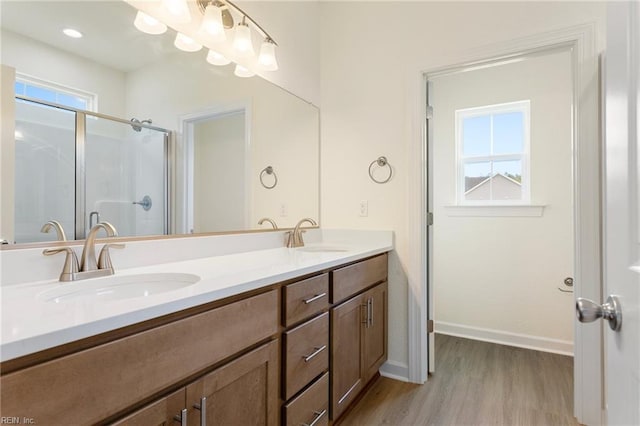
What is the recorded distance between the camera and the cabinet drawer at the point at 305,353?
1.14 meters

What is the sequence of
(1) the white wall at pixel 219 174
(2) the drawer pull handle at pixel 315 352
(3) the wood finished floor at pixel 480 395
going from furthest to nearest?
(3) the wood finished floor at pixel 480 395
(1) the white wall at pixel 219 174
(2) the drawer pull handle at pixel 315 352

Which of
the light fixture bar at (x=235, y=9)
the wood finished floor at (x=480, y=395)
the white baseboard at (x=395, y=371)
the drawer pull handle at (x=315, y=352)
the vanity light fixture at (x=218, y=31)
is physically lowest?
the wood finished floor at (x=480, y=395)

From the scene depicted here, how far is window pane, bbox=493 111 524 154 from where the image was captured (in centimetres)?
269

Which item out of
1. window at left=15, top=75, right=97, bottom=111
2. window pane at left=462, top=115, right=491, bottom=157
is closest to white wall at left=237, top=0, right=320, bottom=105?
window at left=15, top=75, right=97, bottom=111

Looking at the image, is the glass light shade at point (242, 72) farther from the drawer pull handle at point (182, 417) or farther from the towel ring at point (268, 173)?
the drawer pull handle at point (182, 417)

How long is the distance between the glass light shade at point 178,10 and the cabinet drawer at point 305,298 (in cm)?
121

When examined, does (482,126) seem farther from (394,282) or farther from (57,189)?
Result: (57,189)

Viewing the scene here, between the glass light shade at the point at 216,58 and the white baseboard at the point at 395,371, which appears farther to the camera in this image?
the white baseboard at the point at 395,371

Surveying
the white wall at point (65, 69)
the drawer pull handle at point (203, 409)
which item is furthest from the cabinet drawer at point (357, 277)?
the white wall at point (65, 69)

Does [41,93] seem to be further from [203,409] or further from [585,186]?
[585,186]

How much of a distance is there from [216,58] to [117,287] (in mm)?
1164

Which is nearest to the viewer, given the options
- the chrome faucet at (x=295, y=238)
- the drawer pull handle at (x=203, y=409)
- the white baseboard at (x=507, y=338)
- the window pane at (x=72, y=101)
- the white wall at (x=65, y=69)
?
the drawer pull handle at (x=203, y=409)

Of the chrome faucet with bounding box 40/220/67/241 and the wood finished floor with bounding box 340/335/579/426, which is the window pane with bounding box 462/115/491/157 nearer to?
the wood finished floor with bounding box 340/335/579/426

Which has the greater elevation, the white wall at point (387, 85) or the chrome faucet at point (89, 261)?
the white wall at point (387, 85)
